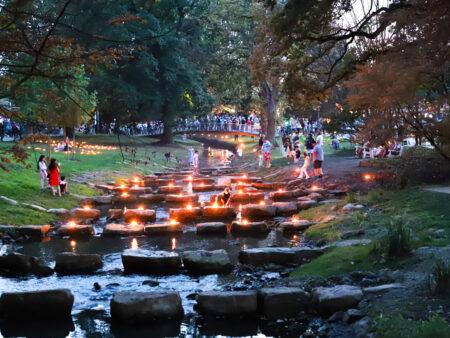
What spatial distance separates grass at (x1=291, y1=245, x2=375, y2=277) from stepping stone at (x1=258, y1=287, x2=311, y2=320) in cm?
146

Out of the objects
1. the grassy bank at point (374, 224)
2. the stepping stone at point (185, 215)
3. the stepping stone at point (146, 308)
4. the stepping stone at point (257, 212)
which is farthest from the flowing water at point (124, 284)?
the stepping stone at point (257, 212)

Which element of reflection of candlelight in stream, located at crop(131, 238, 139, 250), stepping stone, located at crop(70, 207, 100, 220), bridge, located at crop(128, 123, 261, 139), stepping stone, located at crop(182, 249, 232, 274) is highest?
bridge, located at crop(128, 123, 261, 139)

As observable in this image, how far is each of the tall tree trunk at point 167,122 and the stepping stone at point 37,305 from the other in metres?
43.1

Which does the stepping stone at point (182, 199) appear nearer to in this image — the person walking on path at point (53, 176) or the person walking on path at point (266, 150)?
the person walking on path at point (53, 176)

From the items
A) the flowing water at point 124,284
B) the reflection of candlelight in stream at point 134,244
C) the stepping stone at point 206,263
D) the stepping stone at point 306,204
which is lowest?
the flowing water at point 124,284

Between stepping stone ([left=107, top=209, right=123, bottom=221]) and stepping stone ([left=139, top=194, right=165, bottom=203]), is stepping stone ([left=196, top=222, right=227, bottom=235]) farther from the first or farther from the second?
stepping stone ([left=139, top=194, right=165, bottom=203])

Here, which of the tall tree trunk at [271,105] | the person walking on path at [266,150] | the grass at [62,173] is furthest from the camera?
the tall tree trunk at [271,105]

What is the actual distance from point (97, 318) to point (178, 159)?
130ft

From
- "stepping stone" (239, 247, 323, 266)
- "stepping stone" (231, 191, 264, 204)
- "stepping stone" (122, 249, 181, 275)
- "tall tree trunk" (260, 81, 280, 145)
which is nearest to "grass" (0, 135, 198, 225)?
"stepping stone" (122, 249, 181, 275)

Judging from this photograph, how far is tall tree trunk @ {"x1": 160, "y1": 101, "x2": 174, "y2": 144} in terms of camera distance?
2074 inches

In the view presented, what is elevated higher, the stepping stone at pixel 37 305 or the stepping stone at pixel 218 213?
the stepping stone at pixel 218 213

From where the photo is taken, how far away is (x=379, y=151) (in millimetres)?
32156

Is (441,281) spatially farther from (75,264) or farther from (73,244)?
(73,244)

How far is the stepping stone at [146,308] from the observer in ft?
29.8
